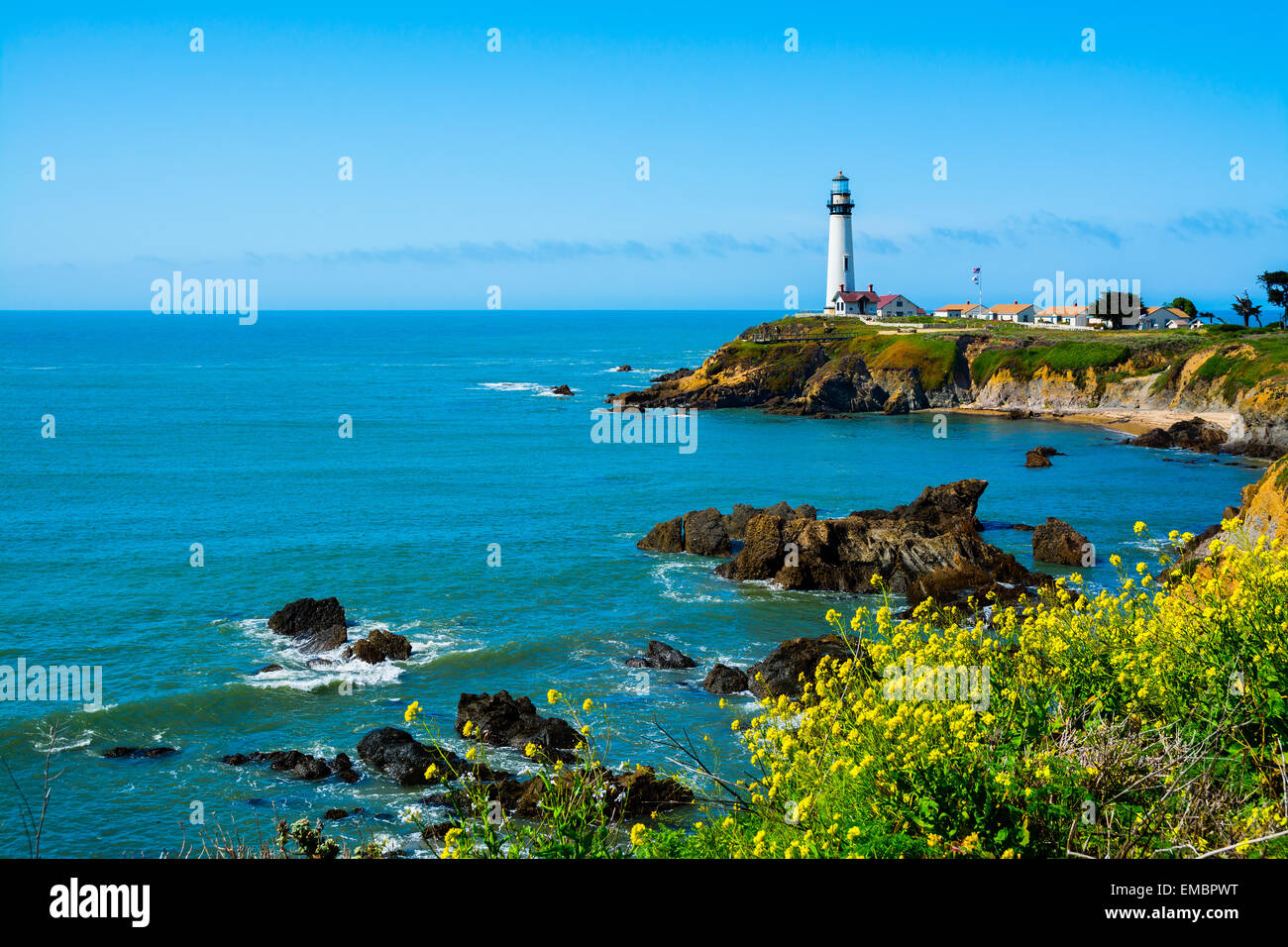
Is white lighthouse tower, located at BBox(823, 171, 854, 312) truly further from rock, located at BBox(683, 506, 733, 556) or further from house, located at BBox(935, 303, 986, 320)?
rock, located at BBox(683, 506, 733, 556)

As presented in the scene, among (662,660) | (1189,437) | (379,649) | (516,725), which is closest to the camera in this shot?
(516,725)

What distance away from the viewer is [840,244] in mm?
131875

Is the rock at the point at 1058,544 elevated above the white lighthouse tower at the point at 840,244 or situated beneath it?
situated beneath

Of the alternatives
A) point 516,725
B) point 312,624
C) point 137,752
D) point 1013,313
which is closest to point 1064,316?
point 1013,313

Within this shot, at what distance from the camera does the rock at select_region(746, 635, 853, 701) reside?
2791cm

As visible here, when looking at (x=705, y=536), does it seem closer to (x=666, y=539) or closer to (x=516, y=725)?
(x=666, y=539)

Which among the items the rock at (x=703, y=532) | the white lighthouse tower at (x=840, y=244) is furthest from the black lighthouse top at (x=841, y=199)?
the rock at (x=703, y=532)

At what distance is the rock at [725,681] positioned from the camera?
28.3 m

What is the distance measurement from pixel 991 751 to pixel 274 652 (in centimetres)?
2750

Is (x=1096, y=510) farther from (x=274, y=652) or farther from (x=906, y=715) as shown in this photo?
(x=906, y=715)

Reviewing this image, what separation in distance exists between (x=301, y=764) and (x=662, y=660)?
11.2 m

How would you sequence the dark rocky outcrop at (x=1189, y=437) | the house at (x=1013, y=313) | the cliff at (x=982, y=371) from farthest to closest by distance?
the house at (x=1013, y=313), the cliff at (x=982, y=371), the dark rocky outcrop at (x=1189, y=437)

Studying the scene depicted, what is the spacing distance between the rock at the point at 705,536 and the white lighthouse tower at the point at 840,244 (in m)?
92.9

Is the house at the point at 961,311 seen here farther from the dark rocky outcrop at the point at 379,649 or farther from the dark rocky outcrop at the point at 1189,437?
the dark rocky outcrop at the point at 379,649
